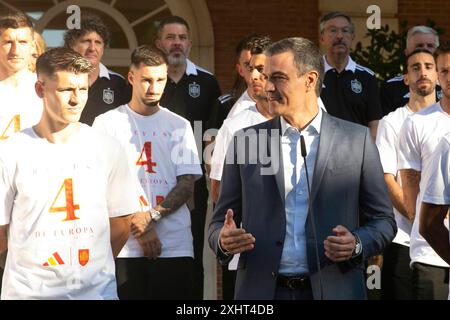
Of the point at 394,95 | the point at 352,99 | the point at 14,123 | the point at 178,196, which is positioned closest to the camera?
the point at 14,123

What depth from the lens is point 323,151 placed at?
17.7 ft

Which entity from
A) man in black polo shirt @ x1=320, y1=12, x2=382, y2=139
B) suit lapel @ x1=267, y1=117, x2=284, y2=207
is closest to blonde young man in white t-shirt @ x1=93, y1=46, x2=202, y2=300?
man in black polo shirt @ x1=320, y1=12, x2=382, y2=139

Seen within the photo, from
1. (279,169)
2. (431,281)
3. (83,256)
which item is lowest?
(431,281)

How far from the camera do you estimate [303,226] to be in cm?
533

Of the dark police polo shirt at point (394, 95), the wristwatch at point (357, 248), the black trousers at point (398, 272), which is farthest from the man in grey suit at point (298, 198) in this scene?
the dark police polo shirt at point (394, 95)

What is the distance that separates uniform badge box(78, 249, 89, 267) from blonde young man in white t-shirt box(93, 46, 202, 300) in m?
1.63

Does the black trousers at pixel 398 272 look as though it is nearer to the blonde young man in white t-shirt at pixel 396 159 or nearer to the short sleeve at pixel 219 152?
the blonde young man in white t-shirt at pixel 396 159

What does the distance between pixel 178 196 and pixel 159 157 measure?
Result: 29cm

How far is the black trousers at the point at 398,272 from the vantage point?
26.5 ft

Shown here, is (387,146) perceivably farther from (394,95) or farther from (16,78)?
(16,78)

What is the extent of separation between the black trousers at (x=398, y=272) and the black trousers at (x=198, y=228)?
1379mm

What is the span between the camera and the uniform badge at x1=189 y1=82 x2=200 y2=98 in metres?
8.69

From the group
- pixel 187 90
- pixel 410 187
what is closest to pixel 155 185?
pixel 187 90

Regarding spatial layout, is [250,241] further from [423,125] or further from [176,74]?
[176,74]
